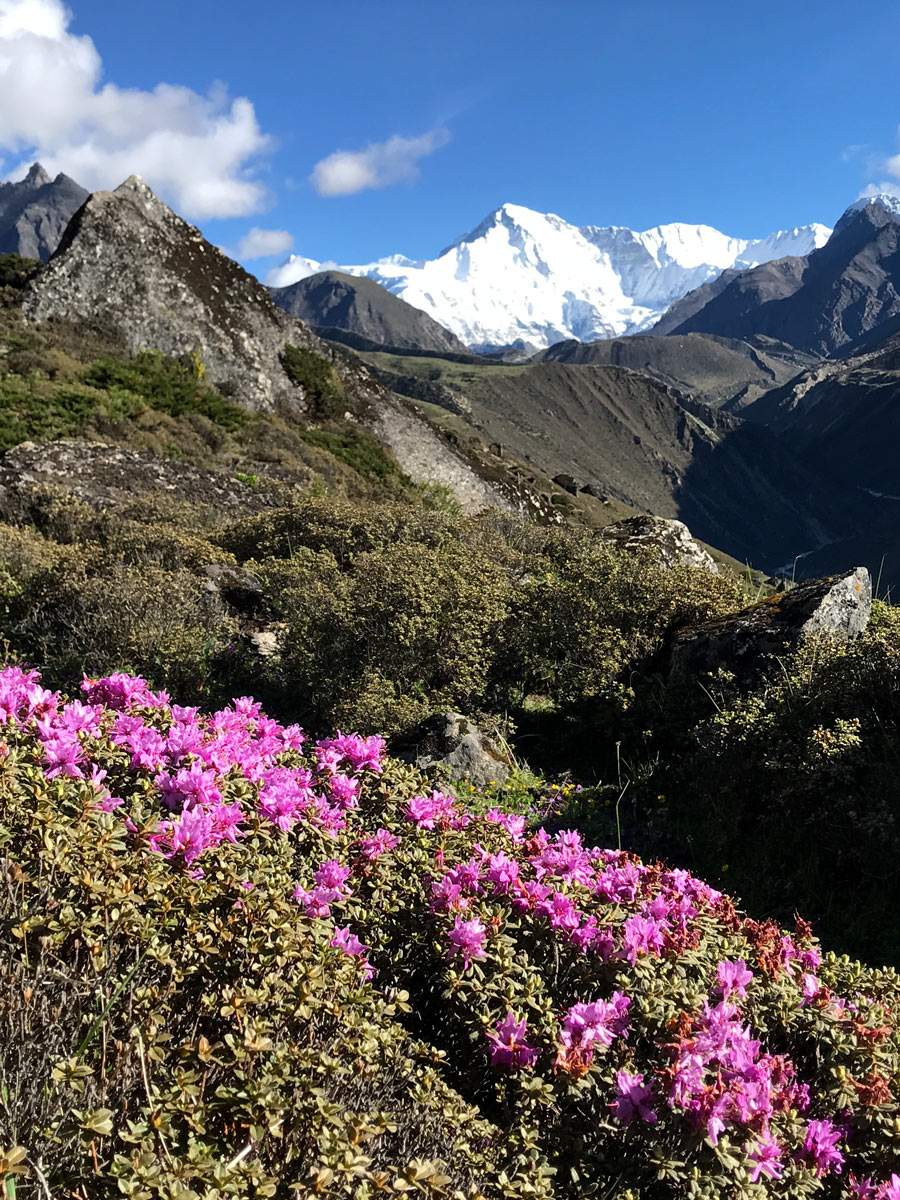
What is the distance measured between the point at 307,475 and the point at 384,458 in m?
5.10

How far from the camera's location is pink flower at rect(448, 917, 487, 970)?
6.80 ft

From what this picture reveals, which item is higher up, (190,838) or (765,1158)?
(190,838)

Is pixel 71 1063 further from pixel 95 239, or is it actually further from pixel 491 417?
pixel 491 417

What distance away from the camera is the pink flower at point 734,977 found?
82.2 inches

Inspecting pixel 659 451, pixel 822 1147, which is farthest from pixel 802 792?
pixel 659 451

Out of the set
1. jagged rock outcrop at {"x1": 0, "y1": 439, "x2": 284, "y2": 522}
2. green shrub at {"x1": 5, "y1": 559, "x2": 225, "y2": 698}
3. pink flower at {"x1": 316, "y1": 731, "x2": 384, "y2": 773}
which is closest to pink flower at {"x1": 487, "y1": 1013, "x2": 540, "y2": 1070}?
pink flower at {"x1": 316, "y1": 731, "x2": 384, "y2": 773}

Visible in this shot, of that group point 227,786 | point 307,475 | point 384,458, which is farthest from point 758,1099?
point 384,458

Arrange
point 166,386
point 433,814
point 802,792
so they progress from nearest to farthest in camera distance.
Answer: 1. point 433,814
2. point 802,792
3. point 166,386

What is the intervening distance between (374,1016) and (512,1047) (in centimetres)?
34

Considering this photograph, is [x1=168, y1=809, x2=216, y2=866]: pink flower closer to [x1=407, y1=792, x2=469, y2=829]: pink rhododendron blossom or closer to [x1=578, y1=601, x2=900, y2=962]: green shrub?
[x1=407, y1=792, x2=469, y2=829]: pink rhododendron blossom

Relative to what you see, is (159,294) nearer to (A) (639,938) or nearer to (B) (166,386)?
(B) (166,386)

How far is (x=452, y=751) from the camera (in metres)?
4.25

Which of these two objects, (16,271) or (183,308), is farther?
(16,271)

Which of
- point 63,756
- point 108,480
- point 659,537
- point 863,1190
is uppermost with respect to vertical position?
point 108,480
